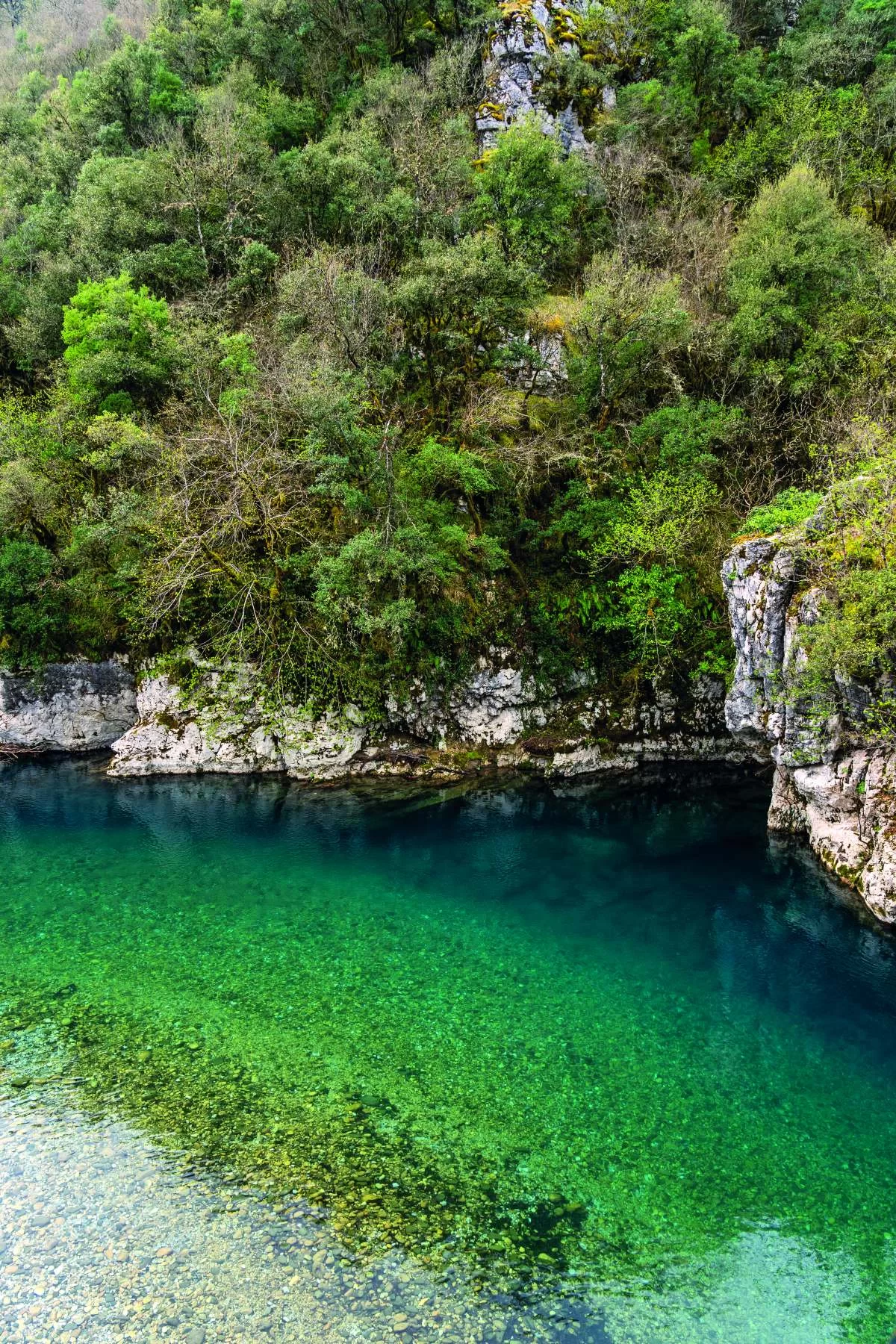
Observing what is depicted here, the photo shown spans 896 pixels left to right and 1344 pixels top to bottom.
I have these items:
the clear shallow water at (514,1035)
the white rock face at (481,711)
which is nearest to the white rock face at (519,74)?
the white rock face at (481,711)

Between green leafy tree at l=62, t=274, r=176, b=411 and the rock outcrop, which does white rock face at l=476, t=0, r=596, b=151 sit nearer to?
green leafy tree at l=62, t=274, r=176, b=411

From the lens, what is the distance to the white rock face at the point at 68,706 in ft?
87.9

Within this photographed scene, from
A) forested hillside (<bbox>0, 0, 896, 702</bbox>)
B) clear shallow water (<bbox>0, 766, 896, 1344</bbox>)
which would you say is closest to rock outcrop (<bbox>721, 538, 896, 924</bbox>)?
clear shallow water (<bbox>0, 766, 896, 1344</bbox>)

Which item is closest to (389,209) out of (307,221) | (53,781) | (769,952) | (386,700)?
(307,221)

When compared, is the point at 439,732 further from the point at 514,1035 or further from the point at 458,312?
the point at 458,312

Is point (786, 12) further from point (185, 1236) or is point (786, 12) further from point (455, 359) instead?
point (185, 1236)

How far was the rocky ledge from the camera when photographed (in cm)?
2417

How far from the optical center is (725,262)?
25766 mm

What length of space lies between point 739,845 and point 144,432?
21715 millimetres

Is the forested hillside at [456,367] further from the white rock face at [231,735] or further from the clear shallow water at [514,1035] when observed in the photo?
the clear shallow water at [514,1035]

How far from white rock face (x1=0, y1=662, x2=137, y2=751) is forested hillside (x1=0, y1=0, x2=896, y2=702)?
2.99ft

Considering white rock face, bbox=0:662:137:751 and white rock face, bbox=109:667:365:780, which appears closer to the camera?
white rock face, bbox=109:667:365:780

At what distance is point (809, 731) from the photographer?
1731 centimetres

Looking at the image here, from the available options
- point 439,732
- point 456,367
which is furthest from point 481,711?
point 456,367
